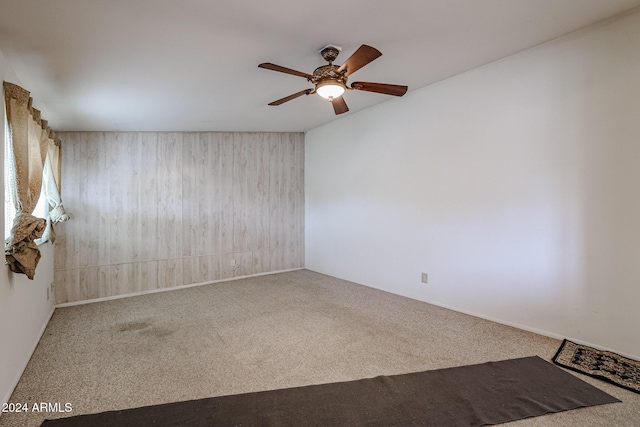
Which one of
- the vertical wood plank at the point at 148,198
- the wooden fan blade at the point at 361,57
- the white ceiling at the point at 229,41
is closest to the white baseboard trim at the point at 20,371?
the vertical wood plank at the point at 148,198

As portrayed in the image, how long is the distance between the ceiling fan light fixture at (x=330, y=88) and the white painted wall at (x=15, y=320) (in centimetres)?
223

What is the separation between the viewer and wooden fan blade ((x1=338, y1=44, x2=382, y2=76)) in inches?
82.5

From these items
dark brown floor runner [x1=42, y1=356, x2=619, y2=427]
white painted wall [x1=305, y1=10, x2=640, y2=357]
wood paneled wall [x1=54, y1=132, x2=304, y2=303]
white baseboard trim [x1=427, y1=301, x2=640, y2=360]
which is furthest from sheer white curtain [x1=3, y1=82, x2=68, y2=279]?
white baseboard trim [x1=427, y1=301, x2=640, y2=360]

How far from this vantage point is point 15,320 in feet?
7.69

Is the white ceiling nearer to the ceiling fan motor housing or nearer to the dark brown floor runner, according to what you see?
the ceiling fan motor housing

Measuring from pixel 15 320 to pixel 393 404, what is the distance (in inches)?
108

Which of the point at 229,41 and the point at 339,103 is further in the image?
the point at 339,103

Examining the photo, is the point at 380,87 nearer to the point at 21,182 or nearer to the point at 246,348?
the point at 246,348

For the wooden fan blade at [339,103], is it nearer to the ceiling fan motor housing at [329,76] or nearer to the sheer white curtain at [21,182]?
the ceiling fan motor housing at [329,76]

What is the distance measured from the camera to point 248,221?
558 centimetres

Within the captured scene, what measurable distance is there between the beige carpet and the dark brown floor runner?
0.31 feet

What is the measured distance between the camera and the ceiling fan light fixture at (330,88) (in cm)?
260

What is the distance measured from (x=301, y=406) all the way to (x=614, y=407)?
1.89m

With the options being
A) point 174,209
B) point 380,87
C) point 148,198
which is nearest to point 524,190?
point 380,87
